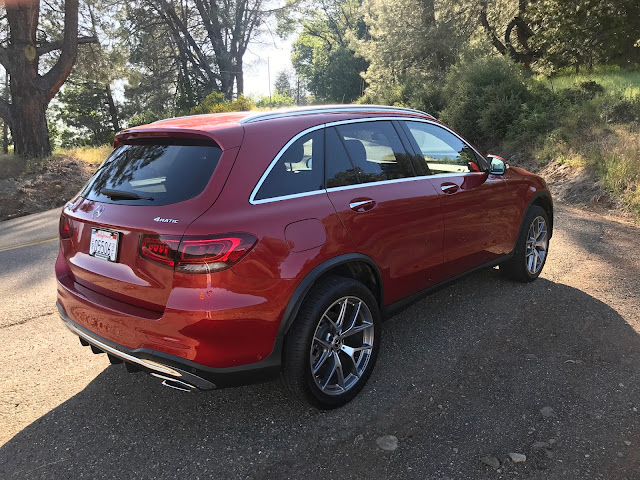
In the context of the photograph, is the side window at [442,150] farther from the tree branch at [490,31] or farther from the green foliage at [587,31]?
the tree branch at [490,31]

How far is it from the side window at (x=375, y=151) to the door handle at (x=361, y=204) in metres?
0.16

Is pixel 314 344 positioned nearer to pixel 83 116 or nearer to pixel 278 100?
pixel 83 116

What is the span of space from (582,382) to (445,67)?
65.4ft

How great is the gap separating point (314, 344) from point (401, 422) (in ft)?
2.23

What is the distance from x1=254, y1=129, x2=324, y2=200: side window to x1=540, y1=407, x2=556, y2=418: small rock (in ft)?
6.16

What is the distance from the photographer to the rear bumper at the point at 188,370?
7.82 feet

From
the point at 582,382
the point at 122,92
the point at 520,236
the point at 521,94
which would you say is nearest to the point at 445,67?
the point at 521,94

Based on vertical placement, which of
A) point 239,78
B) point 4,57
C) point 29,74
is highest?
point 239,78

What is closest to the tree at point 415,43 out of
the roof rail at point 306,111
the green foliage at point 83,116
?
the roof rail at point 306,111

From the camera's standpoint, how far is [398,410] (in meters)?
2.90

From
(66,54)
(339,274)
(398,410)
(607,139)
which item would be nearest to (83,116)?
(66,54)

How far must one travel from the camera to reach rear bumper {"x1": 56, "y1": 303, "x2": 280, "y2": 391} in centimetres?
238

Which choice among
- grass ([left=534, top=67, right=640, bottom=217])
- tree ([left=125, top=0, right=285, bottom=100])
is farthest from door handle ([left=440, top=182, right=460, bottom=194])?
tree ([left=125, top=0, right=285, bottom=100])

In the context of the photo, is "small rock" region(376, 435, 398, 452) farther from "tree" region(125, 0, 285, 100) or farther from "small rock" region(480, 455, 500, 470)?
"tree" region(125, 0, 285, 100)
